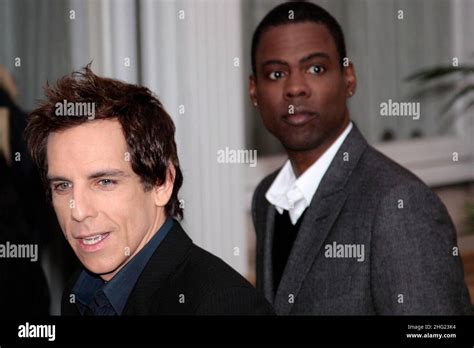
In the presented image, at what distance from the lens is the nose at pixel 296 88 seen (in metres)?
1.82

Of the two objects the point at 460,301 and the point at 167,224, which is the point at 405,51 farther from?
the point at 167,224

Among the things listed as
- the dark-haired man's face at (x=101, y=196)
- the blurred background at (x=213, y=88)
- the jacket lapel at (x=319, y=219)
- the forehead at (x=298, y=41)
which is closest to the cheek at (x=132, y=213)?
the dark-haired man's face at (x=101, y=196)

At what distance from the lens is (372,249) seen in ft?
5.41

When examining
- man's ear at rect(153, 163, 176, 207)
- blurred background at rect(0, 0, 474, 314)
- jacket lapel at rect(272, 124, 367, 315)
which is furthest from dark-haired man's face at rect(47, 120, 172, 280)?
blurred background at rect(0, 0, 474, 314)

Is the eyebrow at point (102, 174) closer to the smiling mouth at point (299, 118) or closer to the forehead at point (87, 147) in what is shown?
the forehead at point (87, 147)

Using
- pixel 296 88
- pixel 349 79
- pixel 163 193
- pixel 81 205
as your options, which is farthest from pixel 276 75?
pixel 81 205

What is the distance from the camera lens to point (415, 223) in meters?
1.62

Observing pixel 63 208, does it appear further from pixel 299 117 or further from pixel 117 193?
pixel 299 117

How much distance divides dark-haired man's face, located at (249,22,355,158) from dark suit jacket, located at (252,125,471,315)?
74 millimetres

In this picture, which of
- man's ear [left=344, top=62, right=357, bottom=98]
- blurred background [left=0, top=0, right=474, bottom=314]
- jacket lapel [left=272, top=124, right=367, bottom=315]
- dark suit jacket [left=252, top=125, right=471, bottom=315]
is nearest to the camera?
dark suit jacket [left=252, top=125, right=471, bottom=315]

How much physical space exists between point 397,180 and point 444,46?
1.38 meters

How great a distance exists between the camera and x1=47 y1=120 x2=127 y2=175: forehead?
5.09 feet

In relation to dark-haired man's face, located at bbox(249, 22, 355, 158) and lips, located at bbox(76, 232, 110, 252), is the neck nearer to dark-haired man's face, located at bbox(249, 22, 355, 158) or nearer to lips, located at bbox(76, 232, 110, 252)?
dark-haired man's face, located at bbox(249, 22, 355, 158)

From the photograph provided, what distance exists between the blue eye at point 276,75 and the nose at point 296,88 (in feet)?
0.07
